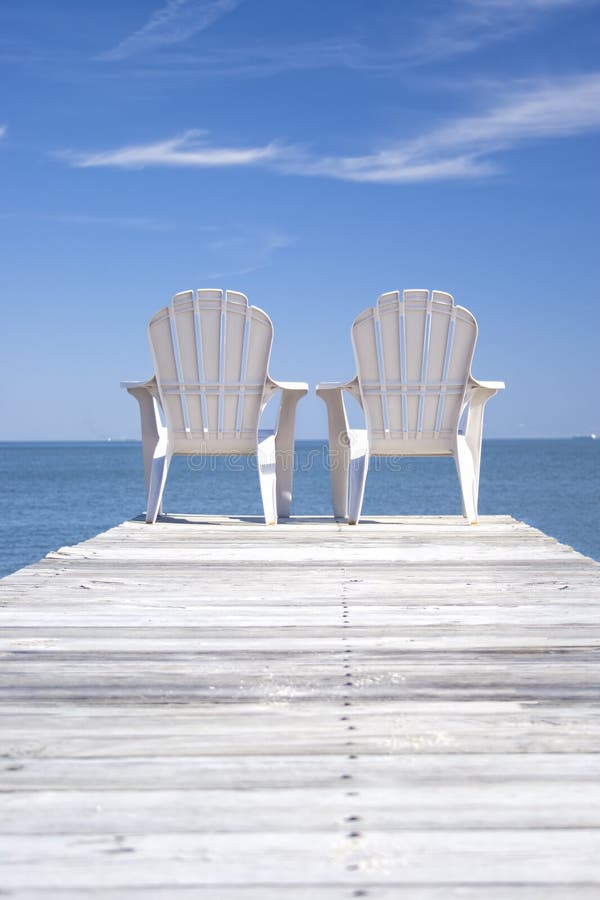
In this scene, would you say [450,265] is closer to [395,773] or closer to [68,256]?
[68,256]

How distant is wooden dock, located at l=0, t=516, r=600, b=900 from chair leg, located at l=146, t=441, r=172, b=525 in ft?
6.43

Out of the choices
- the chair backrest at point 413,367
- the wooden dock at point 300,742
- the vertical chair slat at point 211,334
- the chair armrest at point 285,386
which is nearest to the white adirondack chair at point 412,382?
the chair backrest at point 413,367

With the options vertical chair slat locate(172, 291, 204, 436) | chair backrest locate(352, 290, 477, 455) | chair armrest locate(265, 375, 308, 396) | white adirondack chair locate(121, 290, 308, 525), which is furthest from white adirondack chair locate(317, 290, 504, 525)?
vertical chair slat locate(172, 291, 204, 436)

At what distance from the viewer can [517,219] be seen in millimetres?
48125

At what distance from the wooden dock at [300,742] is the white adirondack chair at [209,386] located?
2.02 m

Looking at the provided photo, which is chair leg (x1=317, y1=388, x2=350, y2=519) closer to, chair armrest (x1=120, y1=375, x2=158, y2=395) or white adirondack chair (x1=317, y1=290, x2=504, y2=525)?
white adirondack chair (x1=317, y1=290, x2=504, y2=525)

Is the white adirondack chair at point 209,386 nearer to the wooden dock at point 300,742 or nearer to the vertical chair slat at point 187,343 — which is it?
the vertical chair slat at point 187,343

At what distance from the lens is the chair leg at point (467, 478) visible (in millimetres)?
4797

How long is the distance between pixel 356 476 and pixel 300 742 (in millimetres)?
3292

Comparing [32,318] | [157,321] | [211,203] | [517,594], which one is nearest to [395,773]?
[517,594]

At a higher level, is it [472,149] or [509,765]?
[472,149]

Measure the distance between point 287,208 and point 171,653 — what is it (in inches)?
1876

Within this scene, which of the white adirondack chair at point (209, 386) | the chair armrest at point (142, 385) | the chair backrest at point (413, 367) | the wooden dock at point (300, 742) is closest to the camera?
the wooden dock at point (300, 742)

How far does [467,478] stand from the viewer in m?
4.81
